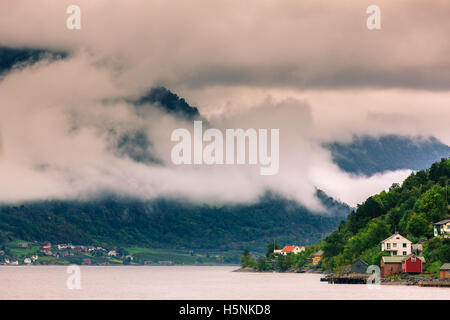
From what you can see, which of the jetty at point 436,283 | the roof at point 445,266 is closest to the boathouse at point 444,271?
the roof at point 445,266

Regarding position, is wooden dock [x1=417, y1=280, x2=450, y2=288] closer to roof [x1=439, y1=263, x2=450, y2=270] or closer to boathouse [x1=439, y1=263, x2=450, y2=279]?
boathouse [x1=439, y1=263, x2=450, y2=279]

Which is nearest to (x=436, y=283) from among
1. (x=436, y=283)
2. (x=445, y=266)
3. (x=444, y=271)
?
(x=436, y=283)

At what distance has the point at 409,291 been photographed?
17075 cm

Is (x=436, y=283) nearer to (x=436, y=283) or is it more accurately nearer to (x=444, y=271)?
(x=436, y=283)

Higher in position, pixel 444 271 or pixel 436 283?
pixel 444 271

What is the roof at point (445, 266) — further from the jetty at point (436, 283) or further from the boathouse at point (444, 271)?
the jetty at point (436, 283)

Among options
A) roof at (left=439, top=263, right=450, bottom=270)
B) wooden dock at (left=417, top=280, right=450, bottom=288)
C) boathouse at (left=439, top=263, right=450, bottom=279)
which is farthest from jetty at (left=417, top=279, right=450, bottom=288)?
roof at (left=439, top=263, right=450, bottom=270)
